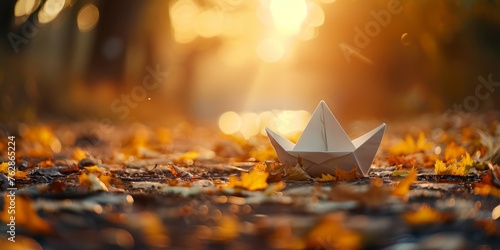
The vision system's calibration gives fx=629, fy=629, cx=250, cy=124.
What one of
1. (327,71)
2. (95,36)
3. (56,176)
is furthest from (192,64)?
(56,176)

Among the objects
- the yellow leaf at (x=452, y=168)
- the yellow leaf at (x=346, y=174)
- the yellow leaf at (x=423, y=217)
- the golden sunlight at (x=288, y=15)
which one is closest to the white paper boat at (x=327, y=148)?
the yellow leaf at (x=346, y=174)

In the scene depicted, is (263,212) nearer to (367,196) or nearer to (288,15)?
(367,196)

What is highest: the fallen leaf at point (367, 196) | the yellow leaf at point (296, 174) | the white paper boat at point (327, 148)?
the white paper boat at point (327, 148)

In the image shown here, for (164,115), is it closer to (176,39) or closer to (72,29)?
(176,39)

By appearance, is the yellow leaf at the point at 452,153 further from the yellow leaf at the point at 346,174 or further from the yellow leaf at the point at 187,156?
the yellow leaf at the point at 187,156

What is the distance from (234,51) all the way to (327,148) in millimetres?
17953

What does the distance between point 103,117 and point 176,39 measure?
Answer: 4090 mm

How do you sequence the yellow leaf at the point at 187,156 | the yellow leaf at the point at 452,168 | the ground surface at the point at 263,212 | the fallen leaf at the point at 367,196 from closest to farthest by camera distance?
the ground surface at the point at 263,212 < the fallen leaf at the point at 367,196 < the yellow leaf at the point at 452,168 < the yellow leaf at the point at 187,156

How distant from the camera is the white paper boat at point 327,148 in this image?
131 inches

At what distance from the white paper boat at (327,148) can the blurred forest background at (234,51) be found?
4458 millimetres

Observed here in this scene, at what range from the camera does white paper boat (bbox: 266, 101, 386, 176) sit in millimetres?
3334

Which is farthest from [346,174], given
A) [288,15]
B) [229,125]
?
[229,125]

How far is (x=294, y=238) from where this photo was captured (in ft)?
6.14

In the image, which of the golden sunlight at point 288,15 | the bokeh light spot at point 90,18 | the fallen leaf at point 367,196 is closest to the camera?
the fallen leaf at point 367,196
